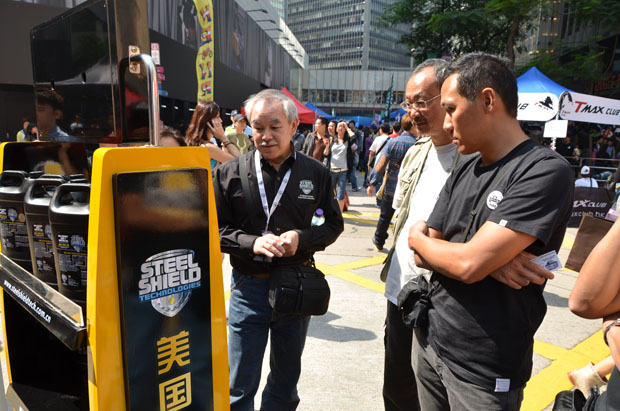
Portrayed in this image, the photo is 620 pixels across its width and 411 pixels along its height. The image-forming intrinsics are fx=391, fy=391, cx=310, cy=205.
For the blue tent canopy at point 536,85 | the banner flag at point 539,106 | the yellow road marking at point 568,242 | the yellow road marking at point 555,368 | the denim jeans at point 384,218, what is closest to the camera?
the yellow road marking at point 555,368

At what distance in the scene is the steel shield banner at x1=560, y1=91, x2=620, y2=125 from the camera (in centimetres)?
986

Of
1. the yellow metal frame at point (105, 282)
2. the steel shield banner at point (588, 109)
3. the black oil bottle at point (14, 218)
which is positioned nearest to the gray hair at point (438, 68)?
the yellow metal frame at point (105, 282)

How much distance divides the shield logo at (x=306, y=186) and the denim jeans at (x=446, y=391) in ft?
3.18

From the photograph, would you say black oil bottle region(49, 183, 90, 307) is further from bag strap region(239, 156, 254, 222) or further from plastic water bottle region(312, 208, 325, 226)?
plastic water bottle region(312, 208, 325, 226)

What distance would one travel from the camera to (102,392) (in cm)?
131

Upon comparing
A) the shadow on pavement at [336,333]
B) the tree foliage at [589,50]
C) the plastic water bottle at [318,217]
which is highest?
the tree foliage at [589,50]

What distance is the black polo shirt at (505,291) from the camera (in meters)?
1.35

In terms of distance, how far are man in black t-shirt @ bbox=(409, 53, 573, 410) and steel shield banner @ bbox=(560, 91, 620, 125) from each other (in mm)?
10076

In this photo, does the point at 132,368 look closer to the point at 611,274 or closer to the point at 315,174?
the point at 315,174

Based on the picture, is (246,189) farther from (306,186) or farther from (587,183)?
(587,183)

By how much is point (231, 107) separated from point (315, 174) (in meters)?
21.5

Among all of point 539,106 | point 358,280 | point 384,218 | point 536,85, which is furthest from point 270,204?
point 536,85

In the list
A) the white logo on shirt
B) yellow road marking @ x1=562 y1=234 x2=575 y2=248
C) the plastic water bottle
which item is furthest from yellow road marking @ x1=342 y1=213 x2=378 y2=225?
the white logo on shirt

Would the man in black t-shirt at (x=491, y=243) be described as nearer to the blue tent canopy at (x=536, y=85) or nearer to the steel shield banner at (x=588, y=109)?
the steel shield banner at (x=588, y=109)
